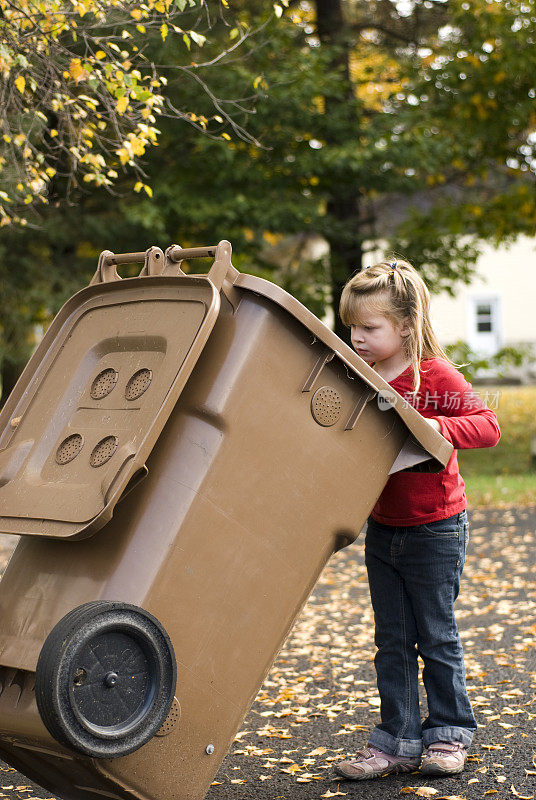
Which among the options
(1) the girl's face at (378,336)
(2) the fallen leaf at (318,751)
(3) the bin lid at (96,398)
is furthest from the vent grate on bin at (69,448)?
(2) the fallen leaf at (318,751)

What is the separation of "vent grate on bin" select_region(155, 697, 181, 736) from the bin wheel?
100mm

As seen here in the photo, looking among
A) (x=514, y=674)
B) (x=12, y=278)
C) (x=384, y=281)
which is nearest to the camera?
(x=384, y=281)

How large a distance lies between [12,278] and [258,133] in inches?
130

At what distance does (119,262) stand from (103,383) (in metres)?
0.51

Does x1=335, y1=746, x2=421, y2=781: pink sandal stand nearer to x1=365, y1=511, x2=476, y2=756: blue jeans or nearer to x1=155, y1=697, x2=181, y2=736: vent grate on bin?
x1=365, y1=511, x2=476, y2=756: blue jeans

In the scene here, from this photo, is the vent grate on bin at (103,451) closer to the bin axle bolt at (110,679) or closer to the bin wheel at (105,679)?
the bin wheel at (105,679)

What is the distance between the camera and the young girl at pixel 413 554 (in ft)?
10.4

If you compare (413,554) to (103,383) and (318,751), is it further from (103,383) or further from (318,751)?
(103,383)

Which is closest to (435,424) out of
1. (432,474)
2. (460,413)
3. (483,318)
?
(460,413)

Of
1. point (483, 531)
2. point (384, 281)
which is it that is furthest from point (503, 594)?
point (384, 281)

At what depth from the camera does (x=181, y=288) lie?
274 centimetres

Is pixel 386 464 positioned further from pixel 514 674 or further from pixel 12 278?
pixel 12 278

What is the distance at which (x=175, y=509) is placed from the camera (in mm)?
2543

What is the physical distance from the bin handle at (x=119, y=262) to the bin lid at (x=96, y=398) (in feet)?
0.21
